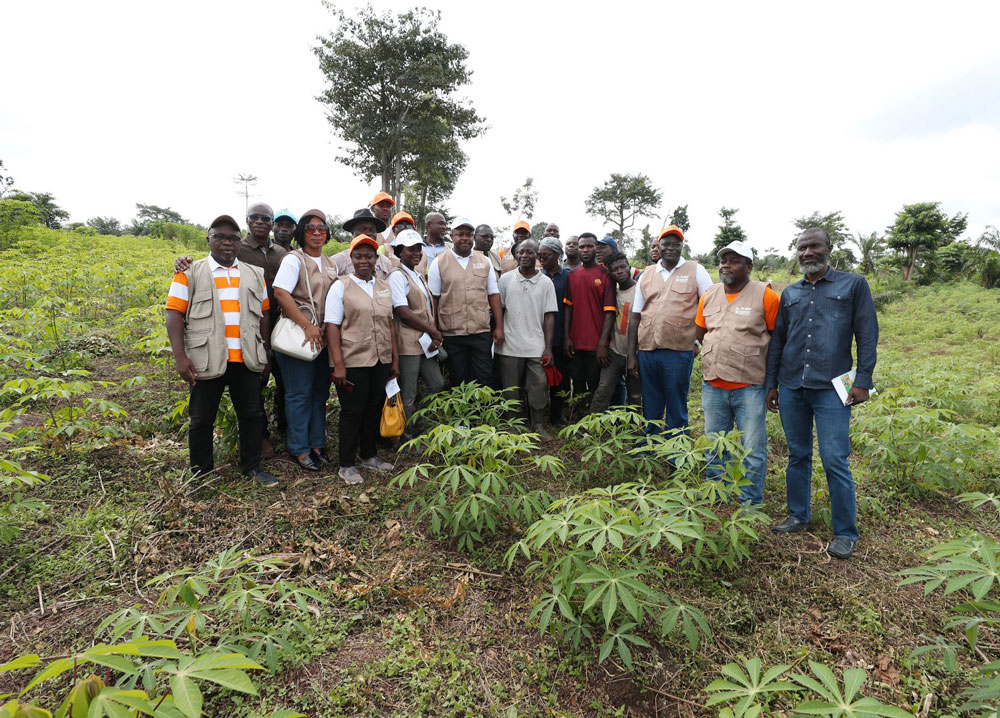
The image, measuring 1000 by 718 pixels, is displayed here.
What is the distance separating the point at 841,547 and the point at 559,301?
2.97 metres

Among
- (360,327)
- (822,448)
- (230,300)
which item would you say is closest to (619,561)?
(822,448)

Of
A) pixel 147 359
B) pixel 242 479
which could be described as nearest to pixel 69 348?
pixel 147 359

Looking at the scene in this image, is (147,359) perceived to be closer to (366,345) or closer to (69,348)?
(69,348)

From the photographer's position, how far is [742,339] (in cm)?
332

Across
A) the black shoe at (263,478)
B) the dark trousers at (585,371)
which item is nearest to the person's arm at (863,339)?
the dark trousers at (585,371)

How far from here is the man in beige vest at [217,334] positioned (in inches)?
127

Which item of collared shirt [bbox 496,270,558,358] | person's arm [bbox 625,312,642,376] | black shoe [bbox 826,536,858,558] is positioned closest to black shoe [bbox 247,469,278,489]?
collared shirt [bbox 496,270,558,358]

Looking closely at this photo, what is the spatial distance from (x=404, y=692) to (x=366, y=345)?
2.24 metres

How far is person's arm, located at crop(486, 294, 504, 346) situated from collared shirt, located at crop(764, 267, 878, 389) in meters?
2.28

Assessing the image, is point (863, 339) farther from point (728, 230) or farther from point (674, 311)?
point (728, 230)

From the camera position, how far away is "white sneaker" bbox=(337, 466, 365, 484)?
3705 mm

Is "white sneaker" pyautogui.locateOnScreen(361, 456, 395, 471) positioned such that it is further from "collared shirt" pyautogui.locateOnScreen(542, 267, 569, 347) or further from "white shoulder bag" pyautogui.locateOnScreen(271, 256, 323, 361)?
"collared shirt" pyautogui.locateOnScreen(542, 267, 569, 347)

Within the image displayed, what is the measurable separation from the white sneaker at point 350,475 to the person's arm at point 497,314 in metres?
1.69

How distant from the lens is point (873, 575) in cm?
286
